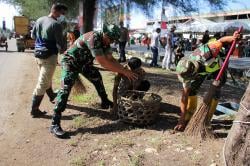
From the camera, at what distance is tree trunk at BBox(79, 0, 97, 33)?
13953mm

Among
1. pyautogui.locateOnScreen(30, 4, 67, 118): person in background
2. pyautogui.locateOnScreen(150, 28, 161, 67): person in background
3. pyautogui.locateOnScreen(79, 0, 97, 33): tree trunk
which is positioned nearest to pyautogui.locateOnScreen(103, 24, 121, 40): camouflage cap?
pyautogui.locateOnScreen(30, 4, 67, 118): person in background

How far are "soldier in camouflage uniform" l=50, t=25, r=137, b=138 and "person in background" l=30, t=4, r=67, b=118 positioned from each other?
2.48 feet

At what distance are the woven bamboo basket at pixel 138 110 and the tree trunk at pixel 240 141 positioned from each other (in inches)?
77.6

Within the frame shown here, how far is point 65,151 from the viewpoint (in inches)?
219

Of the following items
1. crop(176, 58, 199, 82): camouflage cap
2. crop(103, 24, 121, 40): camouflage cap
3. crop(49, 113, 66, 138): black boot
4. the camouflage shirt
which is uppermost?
crop(103, 24, 121, 40): camouflage cap

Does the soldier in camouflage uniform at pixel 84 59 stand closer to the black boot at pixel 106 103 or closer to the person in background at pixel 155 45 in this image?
the black boot at pixel 106 103

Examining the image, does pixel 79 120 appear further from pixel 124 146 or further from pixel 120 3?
pixel 120 3

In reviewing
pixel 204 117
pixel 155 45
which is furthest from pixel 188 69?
pixel 155 45

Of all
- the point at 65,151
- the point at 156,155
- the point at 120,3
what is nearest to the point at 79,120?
the point at 65,151

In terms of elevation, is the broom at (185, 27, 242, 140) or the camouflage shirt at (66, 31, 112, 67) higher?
the camouflage shirt at (66, 31, 112, 67)

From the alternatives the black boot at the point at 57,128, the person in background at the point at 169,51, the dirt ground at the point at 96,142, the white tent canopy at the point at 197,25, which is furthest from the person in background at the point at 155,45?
the white tent canopy at the point at 197,25

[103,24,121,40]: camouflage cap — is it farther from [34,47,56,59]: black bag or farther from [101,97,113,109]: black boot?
[101,97,113,109]: black boot

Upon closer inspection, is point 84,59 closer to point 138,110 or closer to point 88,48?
point 88,48

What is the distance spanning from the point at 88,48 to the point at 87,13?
8172 mm
